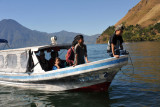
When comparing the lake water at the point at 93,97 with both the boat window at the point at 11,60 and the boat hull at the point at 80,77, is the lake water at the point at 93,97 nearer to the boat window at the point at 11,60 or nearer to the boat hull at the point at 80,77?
the boat hull at the point at 80,77

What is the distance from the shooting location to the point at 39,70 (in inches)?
368

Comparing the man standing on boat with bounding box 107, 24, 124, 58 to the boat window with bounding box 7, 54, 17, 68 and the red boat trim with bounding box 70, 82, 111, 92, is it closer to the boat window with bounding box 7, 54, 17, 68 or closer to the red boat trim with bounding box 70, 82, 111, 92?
the red boat trim with bounding box 70, 82, 111, 92

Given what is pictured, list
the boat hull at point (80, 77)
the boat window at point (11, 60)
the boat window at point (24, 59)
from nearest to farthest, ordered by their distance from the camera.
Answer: the boat hull at point (80, 77)
the boat window at point (24, 59)
the boat window at point (11, 60)

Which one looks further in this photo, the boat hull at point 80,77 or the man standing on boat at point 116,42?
the boat hull at point 80,77

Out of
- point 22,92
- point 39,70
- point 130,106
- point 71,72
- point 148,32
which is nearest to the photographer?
point 130,106

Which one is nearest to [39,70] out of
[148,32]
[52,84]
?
[52,84]

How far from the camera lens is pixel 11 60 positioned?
35.7 ft

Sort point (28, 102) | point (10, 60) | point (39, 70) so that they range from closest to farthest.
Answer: point (28, 102) < point (39, 70) < point (10, 60)

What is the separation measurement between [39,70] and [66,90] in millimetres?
1776

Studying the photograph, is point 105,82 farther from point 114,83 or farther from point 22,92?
point 22,92

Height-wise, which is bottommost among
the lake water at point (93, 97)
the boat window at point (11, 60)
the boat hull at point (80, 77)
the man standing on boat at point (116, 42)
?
the lake water at point (93, 97)

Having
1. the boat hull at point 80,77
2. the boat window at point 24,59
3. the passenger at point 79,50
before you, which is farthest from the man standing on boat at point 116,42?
the boat window at point 24,59

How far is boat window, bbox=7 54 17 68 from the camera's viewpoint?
34.8 feet

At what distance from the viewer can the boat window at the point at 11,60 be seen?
34.8ft
